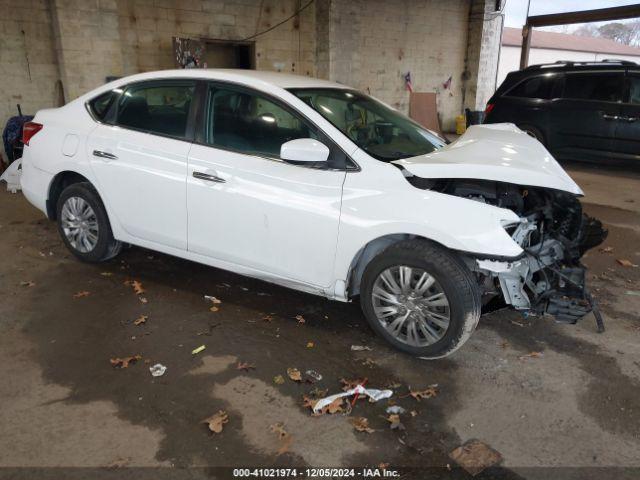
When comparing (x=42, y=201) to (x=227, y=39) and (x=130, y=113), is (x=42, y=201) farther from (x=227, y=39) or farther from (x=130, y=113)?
(x=227, y=39)

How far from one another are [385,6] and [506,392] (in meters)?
12.3

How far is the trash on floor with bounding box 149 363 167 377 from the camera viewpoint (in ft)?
9.68

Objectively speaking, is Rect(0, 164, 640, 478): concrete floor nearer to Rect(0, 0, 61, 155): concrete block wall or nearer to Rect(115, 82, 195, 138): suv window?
Rect(115, 82, 195, 138): suv window

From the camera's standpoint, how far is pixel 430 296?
300 cm

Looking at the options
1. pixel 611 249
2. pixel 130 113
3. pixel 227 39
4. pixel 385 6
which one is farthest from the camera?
pixel 385 6

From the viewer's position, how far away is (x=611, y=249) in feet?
17.2

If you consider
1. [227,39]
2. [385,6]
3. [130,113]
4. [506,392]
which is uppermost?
[385,6]

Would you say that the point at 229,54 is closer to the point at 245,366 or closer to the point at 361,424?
the point at 245,366

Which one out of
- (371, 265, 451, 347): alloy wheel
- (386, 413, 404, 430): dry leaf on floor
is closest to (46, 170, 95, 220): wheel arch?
(371, 265, 451, 347): alloy wheel

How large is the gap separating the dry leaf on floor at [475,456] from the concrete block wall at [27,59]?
927cm

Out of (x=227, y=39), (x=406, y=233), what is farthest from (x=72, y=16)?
(x=406, y=233)

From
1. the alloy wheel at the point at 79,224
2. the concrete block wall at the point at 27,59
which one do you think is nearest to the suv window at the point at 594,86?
the alloy wheel at the point at 79,224

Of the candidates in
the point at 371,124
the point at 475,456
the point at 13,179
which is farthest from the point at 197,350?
the point at 13,179

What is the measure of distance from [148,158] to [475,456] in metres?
2.87
